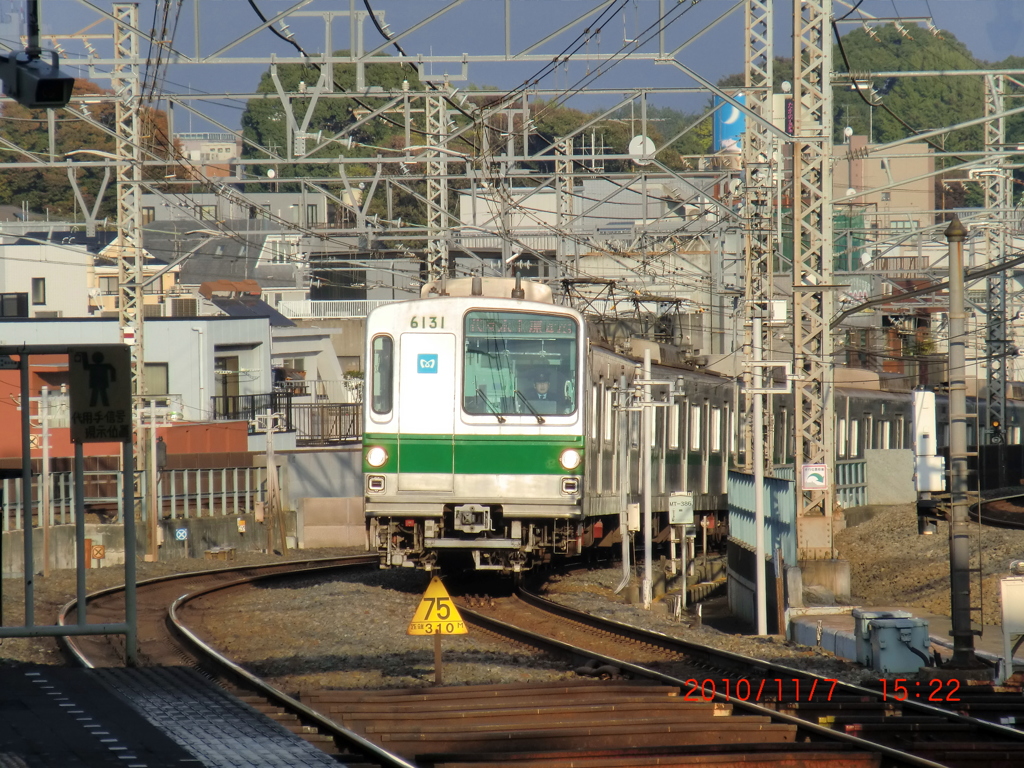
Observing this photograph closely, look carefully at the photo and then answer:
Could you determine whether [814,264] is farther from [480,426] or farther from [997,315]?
[997,315]

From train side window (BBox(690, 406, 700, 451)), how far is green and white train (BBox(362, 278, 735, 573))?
293 inches

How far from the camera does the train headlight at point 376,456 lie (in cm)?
1339

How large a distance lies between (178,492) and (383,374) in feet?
39.4

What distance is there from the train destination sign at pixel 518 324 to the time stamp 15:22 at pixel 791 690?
477cm

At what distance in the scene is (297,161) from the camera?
17000 millimetres

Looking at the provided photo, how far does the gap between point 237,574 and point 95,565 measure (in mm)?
2897

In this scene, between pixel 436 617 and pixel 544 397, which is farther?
pixel 544 397

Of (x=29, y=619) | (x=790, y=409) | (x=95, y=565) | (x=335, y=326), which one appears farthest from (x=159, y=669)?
(x=335, y=326)

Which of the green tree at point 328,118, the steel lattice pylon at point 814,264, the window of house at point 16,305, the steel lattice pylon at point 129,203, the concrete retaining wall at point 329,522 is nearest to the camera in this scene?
the steel lattice pylon at point 814,264

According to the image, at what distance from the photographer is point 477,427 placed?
13.3 metres

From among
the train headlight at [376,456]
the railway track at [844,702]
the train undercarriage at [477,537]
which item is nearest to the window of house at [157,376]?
the train undercarriage at [477,537]

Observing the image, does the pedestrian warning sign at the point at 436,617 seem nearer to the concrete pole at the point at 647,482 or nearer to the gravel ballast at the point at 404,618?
the gravel ballast at the point at 404,618

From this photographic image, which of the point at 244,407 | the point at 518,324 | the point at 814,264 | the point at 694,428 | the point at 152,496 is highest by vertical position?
the point at 814,264
